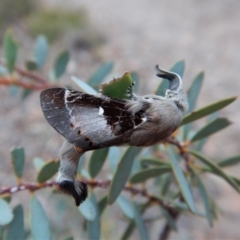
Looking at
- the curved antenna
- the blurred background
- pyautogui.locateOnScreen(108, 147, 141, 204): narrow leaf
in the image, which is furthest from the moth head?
the blurred background

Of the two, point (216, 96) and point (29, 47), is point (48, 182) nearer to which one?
point (216, 96)

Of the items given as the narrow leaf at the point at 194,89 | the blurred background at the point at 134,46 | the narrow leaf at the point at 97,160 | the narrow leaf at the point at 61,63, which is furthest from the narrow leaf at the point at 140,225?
the blurred background at the point at 134,46

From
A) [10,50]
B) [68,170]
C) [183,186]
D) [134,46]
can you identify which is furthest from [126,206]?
[134,46]

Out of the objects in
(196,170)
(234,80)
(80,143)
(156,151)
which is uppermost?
(80,143)

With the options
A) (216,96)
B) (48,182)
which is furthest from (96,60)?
(48,182)

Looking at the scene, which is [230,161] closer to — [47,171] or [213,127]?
[213,127]

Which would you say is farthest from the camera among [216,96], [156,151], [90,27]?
[90,27]
